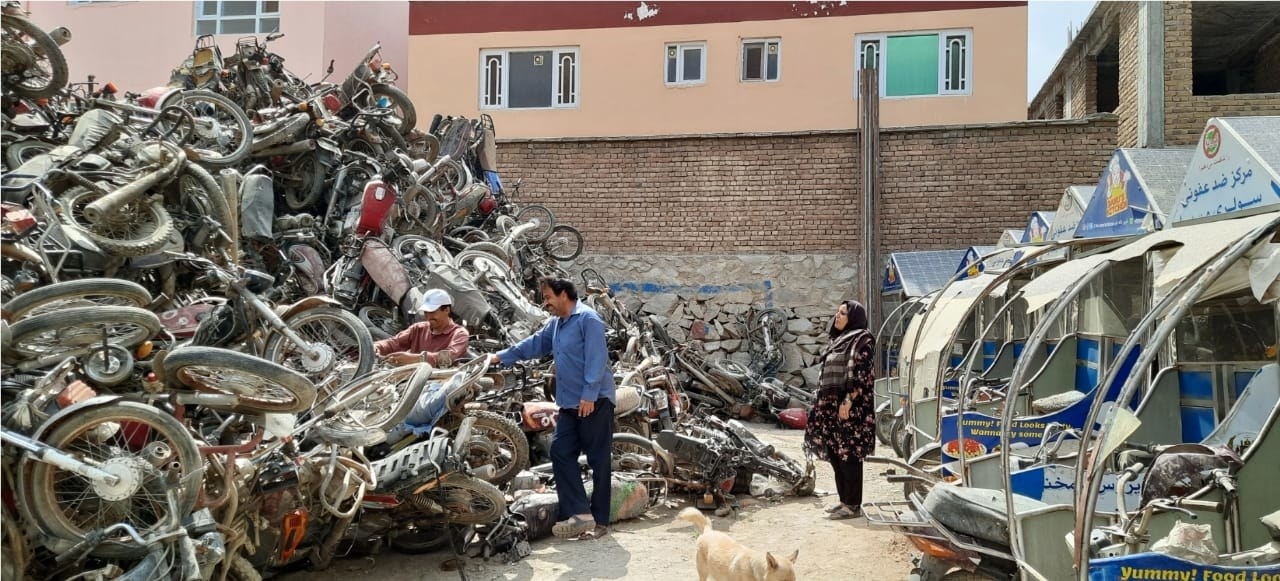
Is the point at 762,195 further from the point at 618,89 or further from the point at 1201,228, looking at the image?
the point at 1201,228

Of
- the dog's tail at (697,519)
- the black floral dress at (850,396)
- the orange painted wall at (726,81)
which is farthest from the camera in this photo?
the orange painted wall at (726,81)

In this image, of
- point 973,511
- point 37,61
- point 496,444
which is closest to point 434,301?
point 496,444

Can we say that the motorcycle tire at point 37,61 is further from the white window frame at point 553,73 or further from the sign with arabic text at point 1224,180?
the white window frame at point 553,73

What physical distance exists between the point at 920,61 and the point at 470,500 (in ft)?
49.8

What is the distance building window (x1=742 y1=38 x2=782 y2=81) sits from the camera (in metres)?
Result: 18.7

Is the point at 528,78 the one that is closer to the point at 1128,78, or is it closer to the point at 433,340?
the point at 1128,78

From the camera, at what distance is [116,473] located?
3.95m

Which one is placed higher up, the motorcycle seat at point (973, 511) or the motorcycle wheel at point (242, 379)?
the motorcycle wheel at point (242, 379)

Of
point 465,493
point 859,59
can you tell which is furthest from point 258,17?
point 465,493

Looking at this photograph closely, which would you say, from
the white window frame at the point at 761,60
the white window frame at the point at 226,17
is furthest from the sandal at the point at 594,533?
the white window frame at the point at 226,17

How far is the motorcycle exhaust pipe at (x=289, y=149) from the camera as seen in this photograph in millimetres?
10173

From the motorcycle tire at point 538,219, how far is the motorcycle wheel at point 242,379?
365 inches

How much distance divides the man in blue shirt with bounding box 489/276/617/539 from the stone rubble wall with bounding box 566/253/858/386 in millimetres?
8647

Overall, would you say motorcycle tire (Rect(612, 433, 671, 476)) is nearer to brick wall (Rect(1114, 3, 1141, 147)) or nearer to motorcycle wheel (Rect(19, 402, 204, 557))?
motorcycle wheel (Rect(19, 402, 204, 557))
